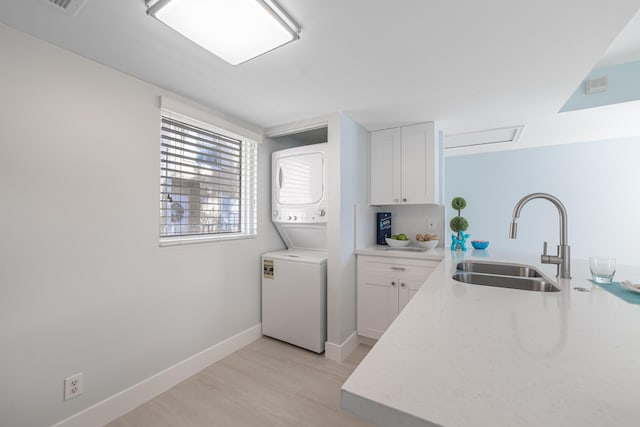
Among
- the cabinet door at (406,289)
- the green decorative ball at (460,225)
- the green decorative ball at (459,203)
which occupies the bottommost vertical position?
the cabinet door at (406,289)

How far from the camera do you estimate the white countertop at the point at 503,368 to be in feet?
1.48

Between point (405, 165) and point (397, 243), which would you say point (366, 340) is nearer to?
point (397, 243)

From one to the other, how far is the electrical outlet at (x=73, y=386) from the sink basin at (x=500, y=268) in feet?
7.91

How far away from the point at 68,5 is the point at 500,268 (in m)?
2.76

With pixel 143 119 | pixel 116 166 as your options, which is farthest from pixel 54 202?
pixel 143 119

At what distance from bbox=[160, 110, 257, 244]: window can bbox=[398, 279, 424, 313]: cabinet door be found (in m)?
1.51

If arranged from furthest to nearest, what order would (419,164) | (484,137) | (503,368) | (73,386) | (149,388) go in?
(484,137), (419,164), (149,388), (73,386), (503,368)

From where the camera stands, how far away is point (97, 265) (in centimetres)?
159

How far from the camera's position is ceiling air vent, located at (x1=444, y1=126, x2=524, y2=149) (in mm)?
2883

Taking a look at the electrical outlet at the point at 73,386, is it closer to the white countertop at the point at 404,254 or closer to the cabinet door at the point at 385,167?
the white countertop at the point at 404,254

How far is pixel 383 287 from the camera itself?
2514 millimetres

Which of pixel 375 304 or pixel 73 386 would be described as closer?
pixel 73 386

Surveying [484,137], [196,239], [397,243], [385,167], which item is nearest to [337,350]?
[397,243]


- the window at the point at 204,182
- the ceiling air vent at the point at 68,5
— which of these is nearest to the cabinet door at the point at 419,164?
the window at the point at 204,182
